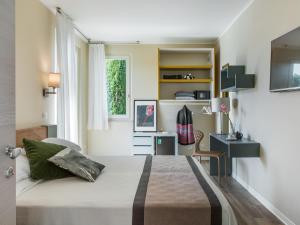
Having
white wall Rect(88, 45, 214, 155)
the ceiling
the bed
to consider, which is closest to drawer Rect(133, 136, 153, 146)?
white wall Rect(88, 45, 214, 155)

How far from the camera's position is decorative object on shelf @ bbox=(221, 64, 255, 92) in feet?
12.4

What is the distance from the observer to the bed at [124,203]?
1.87m

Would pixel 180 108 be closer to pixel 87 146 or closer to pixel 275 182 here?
pixel 87 146

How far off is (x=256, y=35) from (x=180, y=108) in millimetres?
2762

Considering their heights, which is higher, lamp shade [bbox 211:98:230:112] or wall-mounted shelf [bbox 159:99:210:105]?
wall-mounted shelf [bbox 159:99:210:105]

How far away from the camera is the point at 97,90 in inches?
241

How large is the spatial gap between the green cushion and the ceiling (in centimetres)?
225

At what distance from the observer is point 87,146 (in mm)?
6348

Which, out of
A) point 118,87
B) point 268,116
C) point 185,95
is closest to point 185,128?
point 185,95

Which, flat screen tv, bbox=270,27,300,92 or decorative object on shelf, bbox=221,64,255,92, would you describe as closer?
flat screen tv, bbox=270,27,300,92

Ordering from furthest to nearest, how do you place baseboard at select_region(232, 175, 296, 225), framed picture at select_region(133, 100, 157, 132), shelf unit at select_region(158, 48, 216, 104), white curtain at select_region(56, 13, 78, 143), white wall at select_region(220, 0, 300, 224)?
shelf unit at select_region(158, 48, 216, 104)
framed picture at select_region(133, 100, 157, 132)
white curtain at select_region(56, 13, 78, 143)
baseboard at select_region(232, 175, 296, 225)
white wall at select_region(220, 0, 300, 224)

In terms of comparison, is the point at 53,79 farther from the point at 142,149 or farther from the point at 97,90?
the point at 142,149

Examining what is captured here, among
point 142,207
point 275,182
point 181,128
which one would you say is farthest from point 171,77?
point 142,207

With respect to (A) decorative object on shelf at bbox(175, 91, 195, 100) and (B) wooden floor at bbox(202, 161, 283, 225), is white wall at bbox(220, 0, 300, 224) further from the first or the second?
(A) decorative object on shelf at bbox(175, 91, 195, 100)
